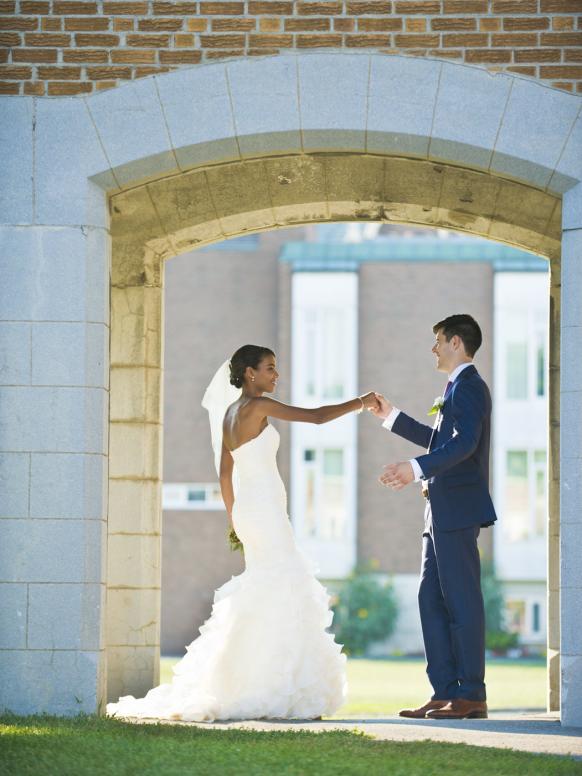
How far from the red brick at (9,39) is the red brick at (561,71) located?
270cm

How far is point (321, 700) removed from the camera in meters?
8.11

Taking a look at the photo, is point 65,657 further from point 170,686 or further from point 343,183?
point 343,183

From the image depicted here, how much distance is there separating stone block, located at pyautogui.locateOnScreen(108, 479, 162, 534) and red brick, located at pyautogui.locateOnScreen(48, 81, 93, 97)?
2.80 metres

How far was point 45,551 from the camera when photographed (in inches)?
302

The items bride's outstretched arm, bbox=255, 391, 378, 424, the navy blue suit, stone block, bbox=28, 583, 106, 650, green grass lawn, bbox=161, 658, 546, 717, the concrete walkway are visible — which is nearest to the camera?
the concrete walkway

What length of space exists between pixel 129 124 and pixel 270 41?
841 millimetres

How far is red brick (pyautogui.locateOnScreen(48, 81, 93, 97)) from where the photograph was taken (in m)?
7.90

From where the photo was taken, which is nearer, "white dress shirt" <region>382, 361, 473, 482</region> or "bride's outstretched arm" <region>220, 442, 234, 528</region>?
"white dress shirt" <region>382, 361, 473, 482</region>

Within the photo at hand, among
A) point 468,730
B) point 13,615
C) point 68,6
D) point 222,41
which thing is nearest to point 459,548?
point 468,730

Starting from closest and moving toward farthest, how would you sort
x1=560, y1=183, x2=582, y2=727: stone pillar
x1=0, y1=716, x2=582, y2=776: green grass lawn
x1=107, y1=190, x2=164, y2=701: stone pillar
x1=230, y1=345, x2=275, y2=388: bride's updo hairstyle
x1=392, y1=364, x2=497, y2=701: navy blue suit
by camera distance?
x1=0, y1=716, x2=582, y2=776: green grass lawn < x1=560, y1=183, x2=582, y2=727: stone pillar < x1=392, y1=364, x2=497, y2=701: navy blue suit < x1=230, y1=345, x2=275, y2=388: bride's updo hairstyle < x1=107, y1=190, x2=164, y2=701: stone pillar

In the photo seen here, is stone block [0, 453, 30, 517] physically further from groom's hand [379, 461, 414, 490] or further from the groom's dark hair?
the groom's dark hair

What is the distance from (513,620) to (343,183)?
20.9m

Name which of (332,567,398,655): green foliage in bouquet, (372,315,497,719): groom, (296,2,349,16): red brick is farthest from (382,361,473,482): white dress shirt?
(332,567,398,655): green foliage in bouquet

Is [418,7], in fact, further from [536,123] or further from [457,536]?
[457,536]
